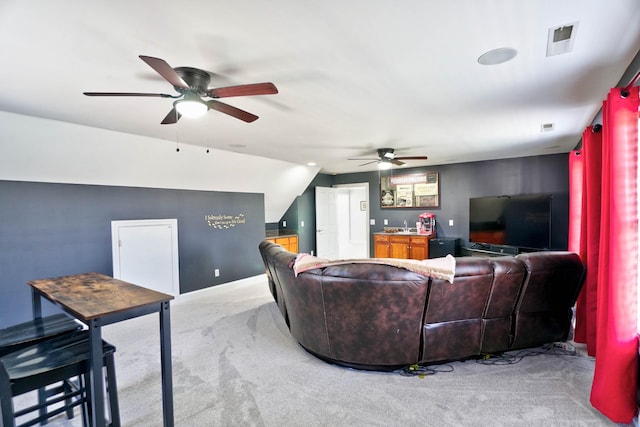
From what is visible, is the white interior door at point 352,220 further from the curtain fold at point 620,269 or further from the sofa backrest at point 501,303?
the curtain fold at point 620,269

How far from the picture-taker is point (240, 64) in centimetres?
212

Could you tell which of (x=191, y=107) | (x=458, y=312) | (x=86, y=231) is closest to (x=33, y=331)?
(x=191, y=107)

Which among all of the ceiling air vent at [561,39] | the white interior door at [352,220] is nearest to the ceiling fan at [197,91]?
the ceiling air vent at [561,39]

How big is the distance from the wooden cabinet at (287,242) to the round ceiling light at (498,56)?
537 centimetres

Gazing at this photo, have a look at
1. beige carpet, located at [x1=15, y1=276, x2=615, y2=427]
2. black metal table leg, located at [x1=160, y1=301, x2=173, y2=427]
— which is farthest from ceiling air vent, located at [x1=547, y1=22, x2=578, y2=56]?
black metal table leg, located at [x1=160, y1=301, x2=173, y2=427]

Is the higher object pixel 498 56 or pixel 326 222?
pixel 498 56

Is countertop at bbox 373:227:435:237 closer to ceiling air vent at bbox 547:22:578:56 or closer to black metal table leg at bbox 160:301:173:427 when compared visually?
ceiling air vent at bbox 547:22:578:56

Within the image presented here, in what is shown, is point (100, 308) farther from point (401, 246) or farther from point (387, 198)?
point (387, 198)

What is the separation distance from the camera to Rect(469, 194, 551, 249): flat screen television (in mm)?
5379

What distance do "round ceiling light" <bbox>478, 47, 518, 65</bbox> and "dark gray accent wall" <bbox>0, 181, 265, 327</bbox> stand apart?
451 cm

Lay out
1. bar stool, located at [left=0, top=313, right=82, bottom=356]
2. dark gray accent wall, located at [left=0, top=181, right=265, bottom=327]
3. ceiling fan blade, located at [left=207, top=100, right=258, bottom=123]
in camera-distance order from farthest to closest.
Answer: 1. dark gray accent wall, located at [left=0, top=181, right=265, bottom=327]
2. ceiling fan blade, located at [left=207, top=100, right=258, bottom=123]
3. bar stool, located at [left=0, top=313, right=82, bottom=356]

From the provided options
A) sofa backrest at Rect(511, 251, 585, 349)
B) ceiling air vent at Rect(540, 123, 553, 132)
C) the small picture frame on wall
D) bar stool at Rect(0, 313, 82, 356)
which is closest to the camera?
bar stool at Rect(0, 313, 82, 356)

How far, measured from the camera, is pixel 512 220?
573 centimetres

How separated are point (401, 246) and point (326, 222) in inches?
82.0
